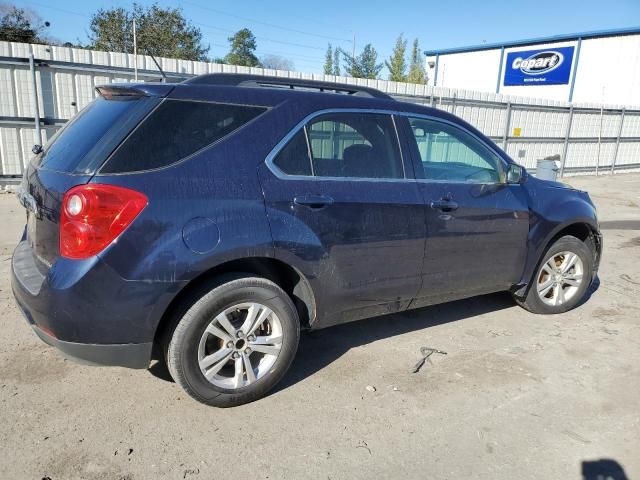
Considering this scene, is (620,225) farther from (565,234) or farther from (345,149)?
(345,149)

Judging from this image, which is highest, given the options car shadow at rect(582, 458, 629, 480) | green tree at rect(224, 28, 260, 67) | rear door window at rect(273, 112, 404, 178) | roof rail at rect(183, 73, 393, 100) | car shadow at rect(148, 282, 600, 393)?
green tree at rect(224, 28, 260, 67)

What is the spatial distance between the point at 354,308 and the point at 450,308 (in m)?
1.72

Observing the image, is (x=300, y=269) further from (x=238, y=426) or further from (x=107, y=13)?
(x=107, y=13)

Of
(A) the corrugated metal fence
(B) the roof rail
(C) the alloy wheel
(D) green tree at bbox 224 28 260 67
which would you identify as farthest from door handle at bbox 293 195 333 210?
(D) green tree at bbox 224 28 260 67

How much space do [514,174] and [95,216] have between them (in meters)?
3.11

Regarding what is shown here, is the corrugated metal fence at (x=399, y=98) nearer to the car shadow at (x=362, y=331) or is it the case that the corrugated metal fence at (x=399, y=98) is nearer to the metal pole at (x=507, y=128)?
the metal pole at (x=507, y=128)

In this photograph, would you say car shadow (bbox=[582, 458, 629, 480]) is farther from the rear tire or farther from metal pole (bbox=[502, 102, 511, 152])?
metal pole (bbox=[502, 102, 511, 152])

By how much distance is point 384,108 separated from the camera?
3480 mm

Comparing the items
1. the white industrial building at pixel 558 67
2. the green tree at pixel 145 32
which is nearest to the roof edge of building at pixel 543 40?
the white industrial building at pixel 558 67

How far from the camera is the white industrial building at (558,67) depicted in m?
24.1

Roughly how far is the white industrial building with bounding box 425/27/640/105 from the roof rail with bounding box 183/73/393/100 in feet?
84.2

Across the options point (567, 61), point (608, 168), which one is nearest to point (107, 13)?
point (567, 61)

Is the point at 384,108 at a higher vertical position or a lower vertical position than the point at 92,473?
higher

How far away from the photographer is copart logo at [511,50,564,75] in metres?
27.0
